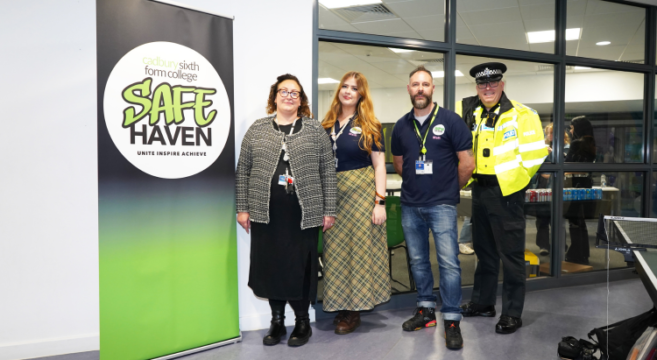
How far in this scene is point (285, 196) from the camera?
91.7 inches

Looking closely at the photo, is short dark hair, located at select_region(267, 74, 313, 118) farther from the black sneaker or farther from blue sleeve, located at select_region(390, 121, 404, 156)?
the black sneaker

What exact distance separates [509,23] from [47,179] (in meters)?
4.87

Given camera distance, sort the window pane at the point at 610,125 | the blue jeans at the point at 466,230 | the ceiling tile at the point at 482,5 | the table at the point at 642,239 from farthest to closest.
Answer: the window pane at the point at 610,125, the blue jeans at the point at 466,230, the ceiling tile at the point at 482,5, the table at the point at 642,239

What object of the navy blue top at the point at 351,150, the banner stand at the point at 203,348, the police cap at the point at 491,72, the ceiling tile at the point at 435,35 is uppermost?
the ceiling tile at the point at 435,35

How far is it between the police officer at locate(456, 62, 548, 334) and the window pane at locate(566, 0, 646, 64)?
1695 mm

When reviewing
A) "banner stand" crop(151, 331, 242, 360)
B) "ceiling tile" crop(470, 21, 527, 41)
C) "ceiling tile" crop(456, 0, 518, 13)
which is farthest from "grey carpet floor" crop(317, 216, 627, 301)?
"ceiling tile" crop(470, 21, 527, 41)

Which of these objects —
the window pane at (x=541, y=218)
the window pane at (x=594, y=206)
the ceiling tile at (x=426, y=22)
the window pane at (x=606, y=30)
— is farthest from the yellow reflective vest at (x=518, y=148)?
the window pane at (x=594, y=206)

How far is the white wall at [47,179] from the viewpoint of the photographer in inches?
87.3

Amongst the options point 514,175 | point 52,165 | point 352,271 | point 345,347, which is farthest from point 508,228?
point 52,165

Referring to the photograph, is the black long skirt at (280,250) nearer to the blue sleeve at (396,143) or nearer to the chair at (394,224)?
the blue sleeve at (396,143)

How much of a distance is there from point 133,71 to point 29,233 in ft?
3.65

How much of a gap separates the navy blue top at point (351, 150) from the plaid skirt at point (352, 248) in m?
0.04

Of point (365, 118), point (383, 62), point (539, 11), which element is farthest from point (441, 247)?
point (383, 62)

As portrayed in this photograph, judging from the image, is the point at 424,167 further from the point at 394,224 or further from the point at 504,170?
the point at 394,224
